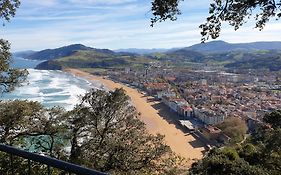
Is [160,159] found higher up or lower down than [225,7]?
lower down

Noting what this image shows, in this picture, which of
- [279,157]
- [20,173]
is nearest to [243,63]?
[279,157]

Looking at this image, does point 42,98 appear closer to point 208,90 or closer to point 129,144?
point 208,90

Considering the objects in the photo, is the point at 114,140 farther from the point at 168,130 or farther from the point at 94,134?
the point at 168,130

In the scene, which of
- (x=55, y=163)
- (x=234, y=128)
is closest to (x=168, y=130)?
(x=234, y=128)

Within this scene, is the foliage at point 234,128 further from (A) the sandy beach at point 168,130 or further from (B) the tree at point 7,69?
(B) the tree at point 7,69

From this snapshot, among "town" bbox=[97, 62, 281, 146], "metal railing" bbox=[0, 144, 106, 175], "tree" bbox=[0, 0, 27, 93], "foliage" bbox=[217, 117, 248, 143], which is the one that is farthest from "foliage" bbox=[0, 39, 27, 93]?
"foliage" bbox=[217, 117, 248, 143]

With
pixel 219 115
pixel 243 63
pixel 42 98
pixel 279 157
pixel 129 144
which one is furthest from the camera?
pixel 243 63

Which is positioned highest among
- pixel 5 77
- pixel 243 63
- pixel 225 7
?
pixel 225 7

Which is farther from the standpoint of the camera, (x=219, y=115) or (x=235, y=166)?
(x=219, y=115)
